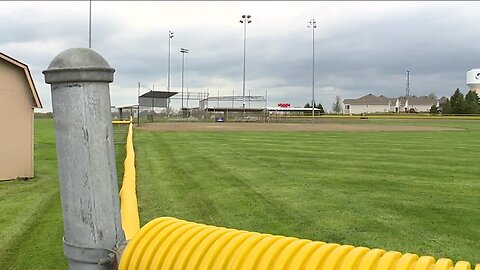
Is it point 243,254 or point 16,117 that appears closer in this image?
point 243,254

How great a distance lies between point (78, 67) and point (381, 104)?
164 metres

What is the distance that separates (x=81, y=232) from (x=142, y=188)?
711 cm

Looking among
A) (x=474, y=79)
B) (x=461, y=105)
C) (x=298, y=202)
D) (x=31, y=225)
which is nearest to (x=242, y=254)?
(x=31, y=225)

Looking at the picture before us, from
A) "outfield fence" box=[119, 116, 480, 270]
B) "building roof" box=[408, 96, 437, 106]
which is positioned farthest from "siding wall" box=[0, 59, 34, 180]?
"building roof" box=[408, 96, 437, 106]

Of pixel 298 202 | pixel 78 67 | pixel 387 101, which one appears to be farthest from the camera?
pixel 387 101

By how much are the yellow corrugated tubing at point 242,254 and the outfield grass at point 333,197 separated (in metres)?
3.56

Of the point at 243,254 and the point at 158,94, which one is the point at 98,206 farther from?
the point at 158,94

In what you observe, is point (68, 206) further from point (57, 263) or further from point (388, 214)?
point (388, 214)

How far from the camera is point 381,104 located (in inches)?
6304

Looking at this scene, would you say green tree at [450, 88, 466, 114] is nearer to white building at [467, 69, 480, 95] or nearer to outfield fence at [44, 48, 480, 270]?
white building at [467, 69, 480, 95]

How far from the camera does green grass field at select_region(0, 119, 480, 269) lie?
19.8 ft

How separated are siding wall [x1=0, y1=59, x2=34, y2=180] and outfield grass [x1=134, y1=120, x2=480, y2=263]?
8.99 ft

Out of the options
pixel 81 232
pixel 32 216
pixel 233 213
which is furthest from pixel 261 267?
pixel 32 216

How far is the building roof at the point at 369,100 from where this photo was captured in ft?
527
